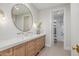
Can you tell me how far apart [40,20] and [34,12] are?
16.4 inches

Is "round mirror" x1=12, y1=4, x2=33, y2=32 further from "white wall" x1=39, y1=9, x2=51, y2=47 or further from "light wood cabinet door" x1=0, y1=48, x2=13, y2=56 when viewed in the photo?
"light wood cabinet door" x1=0, y1=48, x2=13, y2=56

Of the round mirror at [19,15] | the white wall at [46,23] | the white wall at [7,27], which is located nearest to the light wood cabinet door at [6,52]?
the white wall at [7,27]

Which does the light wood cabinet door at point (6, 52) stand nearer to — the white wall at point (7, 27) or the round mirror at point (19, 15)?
the white wall at point (7, 27)

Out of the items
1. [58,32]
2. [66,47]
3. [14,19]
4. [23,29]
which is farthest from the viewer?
[58,32]

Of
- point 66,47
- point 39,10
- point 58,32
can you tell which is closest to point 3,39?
point 39,10

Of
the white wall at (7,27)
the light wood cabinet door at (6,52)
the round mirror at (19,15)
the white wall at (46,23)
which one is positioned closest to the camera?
the light wood cabinet door at (6,52)

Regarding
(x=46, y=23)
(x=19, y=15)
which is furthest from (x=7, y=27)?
(x=46, y=23)

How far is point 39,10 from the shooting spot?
145 inches

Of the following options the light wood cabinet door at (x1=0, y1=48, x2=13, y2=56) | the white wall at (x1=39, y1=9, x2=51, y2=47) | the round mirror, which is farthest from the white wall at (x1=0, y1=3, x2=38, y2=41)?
the white wall at (x1=39, y1=9, x2=51, y2=47)

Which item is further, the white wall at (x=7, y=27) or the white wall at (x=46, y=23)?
the white wall at (x=46, y=23)

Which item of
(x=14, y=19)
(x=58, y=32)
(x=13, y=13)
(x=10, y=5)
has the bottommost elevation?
(x=58, y=32)

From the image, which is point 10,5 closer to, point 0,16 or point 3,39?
point 0,16

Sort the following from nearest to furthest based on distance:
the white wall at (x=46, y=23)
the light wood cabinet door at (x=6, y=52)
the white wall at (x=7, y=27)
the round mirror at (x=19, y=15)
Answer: the light wood cabinet door at (x=6, y=52) → the white wall at (x=7, y=27) → the round mirror at (x=19, y=15) → the white wall at (x=46, y=23)

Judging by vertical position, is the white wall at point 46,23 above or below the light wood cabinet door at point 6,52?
above
